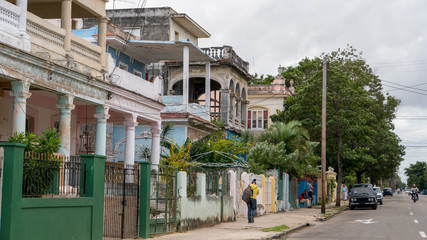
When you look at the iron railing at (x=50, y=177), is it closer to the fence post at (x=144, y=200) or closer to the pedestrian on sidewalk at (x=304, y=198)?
the fence post at (x=144, y=200)

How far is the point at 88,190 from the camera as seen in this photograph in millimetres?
13789

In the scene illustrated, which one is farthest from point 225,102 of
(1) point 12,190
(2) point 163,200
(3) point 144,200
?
(1) point 12,190

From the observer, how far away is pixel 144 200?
52.0 feet

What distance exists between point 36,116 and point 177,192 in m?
7.79

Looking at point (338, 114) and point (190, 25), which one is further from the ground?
point (190, 25)

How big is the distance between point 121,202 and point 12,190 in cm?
447

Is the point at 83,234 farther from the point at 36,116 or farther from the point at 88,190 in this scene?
the point at 36,116

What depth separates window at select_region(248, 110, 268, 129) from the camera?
53.2 metres

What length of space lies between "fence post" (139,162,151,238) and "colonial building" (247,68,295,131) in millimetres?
37677

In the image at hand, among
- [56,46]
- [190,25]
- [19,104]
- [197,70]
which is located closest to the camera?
[19,104]

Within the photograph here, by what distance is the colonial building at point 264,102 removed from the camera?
176 feet

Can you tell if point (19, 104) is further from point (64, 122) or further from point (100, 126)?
point (100, 126)

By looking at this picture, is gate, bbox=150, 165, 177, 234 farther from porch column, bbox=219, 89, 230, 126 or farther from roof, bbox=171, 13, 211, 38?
porch column, bbox=219, 89, 230, 126

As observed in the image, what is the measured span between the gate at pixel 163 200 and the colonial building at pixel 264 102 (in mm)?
36050
